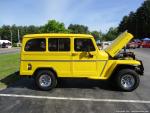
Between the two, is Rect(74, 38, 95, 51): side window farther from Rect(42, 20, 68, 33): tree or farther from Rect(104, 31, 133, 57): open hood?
Rect(42, 20, 68, 33): tree

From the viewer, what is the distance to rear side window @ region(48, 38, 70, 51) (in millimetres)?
13077

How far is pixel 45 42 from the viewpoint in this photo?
13156mm

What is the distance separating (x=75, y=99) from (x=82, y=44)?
2518 mm

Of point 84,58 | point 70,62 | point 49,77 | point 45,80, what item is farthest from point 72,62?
point 45,80

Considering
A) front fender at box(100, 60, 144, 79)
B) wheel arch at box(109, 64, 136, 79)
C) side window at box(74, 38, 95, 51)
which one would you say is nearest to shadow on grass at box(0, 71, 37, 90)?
side window at box(74, 38, 95, 51)

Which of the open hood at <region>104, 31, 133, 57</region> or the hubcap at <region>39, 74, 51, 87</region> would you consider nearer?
the hubcap at <region>39, 74, 51, 87</region>

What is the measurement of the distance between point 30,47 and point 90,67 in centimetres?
235

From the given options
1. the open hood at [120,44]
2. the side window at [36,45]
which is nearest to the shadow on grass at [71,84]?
the open hood at [120,44]

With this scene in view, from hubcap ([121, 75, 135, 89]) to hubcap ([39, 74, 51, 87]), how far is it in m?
2.71

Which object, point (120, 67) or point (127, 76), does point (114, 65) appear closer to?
point (120, 67)

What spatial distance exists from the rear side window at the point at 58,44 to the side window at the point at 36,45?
0.24 m

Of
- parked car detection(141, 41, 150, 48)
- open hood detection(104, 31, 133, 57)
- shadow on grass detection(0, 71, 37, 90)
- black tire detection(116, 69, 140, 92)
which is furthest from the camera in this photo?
parked car detection(141, 41, 150, 48)

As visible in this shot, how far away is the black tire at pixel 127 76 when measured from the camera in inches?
507

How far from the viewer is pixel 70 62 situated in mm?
13055
